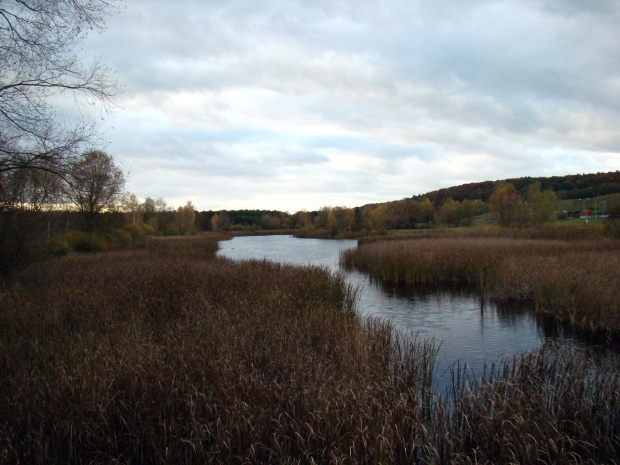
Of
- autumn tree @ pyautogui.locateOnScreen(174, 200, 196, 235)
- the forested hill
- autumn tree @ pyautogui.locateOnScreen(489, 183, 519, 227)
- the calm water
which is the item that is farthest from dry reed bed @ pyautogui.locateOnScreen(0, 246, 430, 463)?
the forested hill

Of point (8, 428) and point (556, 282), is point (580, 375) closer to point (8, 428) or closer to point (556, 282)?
point (8, 428)

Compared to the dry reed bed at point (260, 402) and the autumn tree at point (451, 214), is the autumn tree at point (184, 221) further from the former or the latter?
the dry reed bed at point (260, 402)

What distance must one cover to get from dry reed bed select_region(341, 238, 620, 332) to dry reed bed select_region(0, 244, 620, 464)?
205 inches

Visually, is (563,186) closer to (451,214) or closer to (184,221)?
(451,214)

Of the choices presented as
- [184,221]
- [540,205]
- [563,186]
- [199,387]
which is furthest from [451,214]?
[199,387]

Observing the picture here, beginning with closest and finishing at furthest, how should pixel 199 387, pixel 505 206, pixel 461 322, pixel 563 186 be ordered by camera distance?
pixel 199 387, pixel 461 322, pixel 505 206, pixel 563 186

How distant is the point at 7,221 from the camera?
1042cm

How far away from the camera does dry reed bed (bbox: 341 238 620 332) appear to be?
9594 mm

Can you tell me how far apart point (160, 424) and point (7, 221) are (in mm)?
9290

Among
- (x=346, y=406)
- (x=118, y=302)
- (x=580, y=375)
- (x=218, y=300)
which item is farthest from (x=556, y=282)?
(x=118, y=302)

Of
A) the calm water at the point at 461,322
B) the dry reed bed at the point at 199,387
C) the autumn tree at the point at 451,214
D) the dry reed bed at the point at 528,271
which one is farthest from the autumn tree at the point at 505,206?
the dry reed bed at the point at 199,387

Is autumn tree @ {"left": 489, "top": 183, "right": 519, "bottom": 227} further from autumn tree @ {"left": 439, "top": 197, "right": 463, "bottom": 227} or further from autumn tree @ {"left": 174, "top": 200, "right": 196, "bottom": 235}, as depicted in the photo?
autumn tree @ {"left": 174, "top": 200, "right": 196, "bottom": 235}

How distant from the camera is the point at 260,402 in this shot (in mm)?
4227

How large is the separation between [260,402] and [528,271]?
12051 mm
